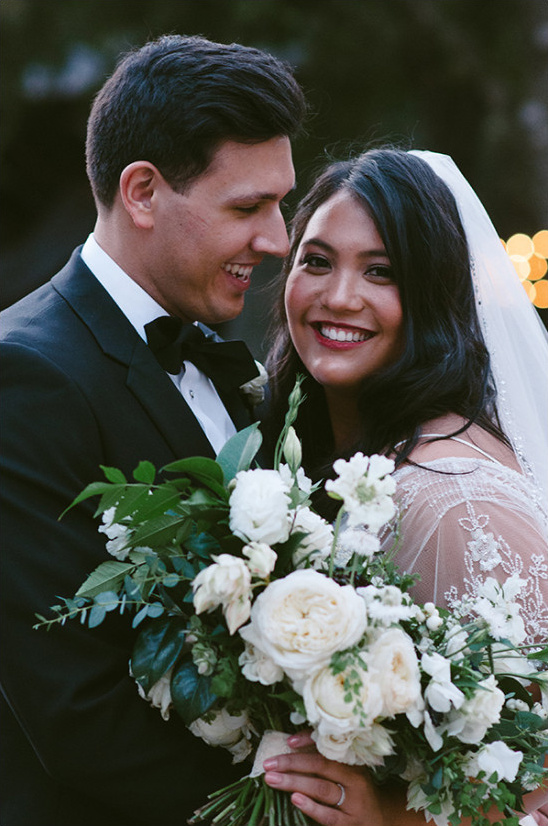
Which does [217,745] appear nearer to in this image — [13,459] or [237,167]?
[13,459]

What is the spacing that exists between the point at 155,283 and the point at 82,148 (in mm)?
4333

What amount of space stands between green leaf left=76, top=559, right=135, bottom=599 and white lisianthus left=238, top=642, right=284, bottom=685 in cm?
31

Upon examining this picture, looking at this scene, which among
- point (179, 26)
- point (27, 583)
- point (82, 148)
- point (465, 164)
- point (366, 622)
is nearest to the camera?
point (366, 622)

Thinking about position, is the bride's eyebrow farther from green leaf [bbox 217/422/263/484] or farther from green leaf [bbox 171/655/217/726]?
green leaf [bbox 171/655/217/726]

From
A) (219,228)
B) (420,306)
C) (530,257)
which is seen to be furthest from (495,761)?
(530,257)

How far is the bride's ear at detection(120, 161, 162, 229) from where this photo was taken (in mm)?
2633

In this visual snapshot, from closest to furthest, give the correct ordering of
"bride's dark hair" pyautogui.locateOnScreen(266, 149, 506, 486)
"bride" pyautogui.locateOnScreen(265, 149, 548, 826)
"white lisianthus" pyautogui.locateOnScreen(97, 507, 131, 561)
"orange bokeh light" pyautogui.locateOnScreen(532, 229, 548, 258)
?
"white lisianthus" pyautogui.locateOnScreen(97, 507, 131, 561), "bride" pyautogui.locateOnScreen(265, 149, 548, 826), "bride's dark hair" pyautogui.locateOnScreen(266, 149, 506, 486), "orange bokeh light" pyautogui.locateOnScreen(532, 229, 548, 258)

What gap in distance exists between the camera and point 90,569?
214 cm

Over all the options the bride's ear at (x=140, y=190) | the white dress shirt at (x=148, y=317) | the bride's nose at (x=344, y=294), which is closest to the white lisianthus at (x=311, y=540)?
the white dress shirt at (x=148, y=317)

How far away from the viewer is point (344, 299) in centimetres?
314

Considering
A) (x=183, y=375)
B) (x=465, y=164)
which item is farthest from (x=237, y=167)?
(x=465, y=164)

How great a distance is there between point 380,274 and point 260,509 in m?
1.56

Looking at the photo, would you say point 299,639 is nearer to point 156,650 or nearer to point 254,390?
point 156,650

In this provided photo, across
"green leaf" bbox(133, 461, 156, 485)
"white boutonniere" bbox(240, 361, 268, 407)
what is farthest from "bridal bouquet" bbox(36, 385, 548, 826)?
"white boutonniere" bbox(240, 361, 268, 407)
